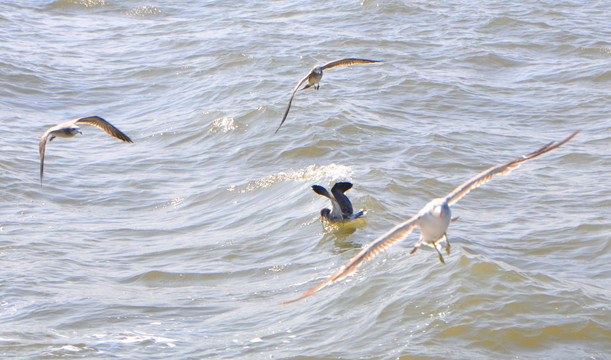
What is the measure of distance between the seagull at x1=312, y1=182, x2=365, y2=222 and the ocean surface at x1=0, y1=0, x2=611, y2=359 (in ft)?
0.75

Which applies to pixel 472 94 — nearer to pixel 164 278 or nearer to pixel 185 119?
pixel 185 119

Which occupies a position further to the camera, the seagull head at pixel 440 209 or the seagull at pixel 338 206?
the seagull at pixel 338 206

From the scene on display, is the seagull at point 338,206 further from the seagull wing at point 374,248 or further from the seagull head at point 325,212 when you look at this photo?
the seagull wing at point 374,248

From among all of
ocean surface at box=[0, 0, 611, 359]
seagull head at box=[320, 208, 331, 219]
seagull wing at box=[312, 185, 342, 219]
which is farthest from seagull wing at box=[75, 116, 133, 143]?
seagull head at box=[320, 208, 331, 219]

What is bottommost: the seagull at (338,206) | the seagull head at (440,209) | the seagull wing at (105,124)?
the seagull at (338,206)

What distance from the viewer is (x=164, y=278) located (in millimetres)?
9195

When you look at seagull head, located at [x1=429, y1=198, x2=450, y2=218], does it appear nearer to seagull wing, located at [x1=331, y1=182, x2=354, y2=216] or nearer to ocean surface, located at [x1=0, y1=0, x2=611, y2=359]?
ocean surface, located at [x1=0, y1=0, x2=611, y2=359]

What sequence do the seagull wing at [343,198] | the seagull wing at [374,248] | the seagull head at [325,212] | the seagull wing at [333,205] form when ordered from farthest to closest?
1. the seagull head at [325,212]
2. the seagull wing at [343,198]
3. the seagull wing at [333,205]
4. the seagull wing at [374,248]

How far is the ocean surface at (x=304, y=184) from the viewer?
7496mm

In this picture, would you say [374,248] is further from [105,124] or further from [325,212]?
[105,124]

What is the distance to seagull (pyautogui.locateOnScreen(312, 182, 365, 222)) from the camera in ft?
31.8

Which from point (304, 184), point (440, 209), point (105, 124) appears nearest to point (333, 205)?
point (304, 184)

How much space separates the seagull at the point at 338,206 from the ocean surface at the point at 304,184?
0.75 feet

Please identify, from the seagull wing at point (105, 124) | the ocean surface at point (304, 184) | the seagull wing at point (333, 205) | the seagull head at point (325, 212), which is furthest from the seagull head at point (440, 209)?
the seagull wing at point (105, 124)
